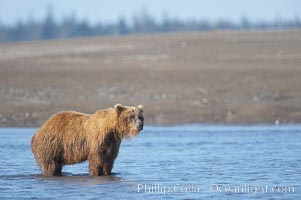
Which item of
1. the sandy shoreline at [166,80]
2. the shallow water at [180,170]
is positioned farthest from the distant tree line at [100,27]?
the shallow water at [180,170]

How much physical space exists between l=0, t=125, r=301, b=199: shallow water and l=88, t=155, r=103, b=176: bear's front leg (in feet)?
0.34

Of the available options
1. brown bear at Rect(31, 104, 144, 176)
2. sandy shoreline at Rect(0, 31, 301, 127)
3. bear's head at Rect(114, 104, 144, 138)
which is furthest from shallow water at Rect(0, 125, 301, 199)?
sandy shoreline at Rect(0, 31, 301, 127)

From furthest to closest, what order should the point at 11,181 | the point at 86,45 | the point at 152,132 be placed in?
1. the point at 86,45
2. the point at 152,132
3. the point at 11,181

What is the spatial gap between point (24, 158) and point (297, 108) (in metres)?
9.11

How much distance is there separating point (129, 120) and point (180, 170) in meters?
1.48

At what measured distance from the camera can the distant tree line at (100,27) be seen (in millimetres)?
61500

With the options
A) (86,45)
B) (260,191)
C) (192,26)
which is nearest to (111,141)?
(260,191)

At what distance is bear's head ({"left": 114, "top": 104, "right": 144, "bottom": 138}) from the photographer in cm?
1183

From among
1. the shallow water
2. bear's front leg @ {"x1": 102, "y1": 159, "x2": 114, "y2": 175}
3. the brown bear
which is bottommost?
the shallow water

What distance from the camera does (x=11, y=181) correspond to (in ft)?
38.8

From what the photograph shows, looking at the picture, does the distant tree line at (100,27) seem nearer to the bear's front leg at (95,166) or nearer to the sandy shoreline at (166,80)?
the sandy shoreline at (166,80)

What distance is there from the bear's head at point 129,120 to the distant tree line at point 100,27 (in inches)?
1896

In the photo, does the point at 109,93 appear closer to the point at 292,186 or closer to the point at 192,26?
the point at 292,186

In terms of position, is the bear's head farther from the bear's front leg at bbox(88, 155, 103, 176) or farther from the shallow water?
the shallow water
